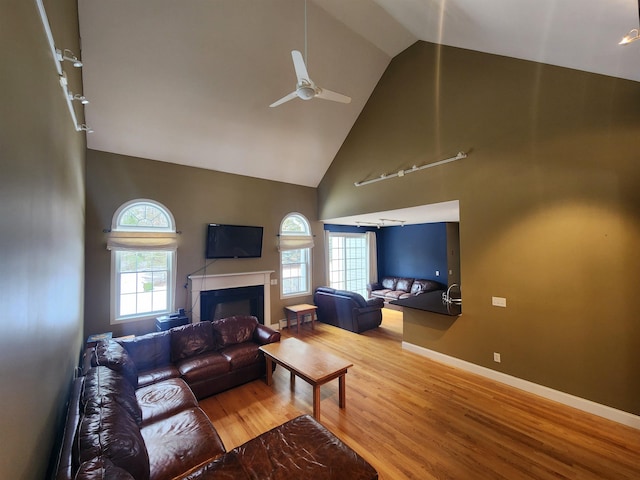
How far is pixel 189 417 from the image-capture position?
2.22 meters

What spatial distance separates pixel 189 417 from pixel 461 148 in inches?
178

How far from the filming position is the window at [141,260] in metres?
4.32

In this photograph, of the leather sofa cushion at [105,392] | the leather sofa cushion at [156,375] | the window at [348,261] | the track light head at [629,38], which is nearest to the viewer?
the track light head at [629,38]

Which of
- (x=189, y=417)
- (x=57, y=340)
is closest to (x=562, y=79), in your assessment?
A: (x=189, y=417)

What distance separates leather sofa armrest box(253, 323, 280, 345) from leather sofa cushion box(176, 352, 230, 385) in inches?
24.3

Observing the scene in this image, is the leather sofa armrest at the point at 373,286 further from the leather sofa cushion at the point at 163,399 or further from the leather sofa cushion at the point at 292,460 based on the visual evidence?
the leather sofa cushion at the point at 292,460

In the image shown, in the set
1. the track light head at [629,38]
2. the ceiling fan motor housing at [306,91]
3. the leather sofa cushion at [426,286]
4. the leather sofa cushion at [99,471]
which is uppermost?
the ceiling fan motor housing at [306,91]

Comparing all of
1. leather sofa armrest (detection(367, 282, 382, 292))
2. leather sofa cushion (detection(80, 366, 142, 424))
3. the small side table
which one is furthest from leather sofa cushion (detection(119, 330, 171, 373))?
leather sofa armrest (detection(367, 282, 382, 292))

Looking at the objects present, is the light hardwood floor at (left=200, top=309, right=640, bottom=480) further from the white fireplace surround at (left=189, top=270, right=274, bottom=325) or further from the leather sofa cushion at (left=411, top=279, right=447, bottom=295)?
the leather sofa cushion at (left=411, top=279, right=447, bottom=295)

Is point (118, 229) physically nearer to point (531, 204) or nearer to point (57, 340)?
point (57, 340)

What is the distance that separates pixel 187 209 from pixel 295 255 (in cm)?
266

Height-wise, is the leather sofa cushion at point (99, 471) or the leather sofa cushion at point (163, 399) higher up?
the leather sofa cushion at point (99, 471)

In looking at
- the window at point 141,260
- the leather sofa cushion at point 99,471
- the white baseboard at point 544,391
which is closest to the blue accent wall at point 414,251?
the white baseboard at point 544,391

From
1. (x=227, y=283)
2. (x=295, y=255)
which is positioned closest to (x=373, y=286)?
(x=295, y=255)
